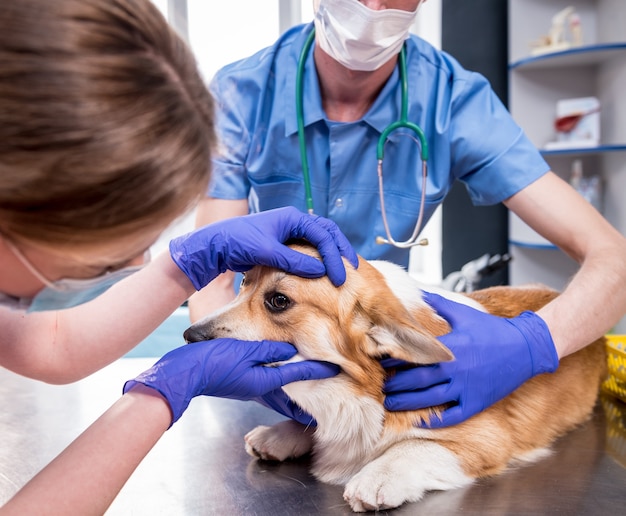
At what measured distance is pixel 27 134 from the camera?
0.69 metres

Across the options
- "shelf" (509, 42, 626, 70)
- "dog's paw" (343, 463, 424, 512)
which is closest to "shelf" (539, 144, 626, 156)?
"shelf" (509, 42, 626, 70)

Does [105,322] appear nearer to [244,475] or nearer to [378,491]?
[244,475]

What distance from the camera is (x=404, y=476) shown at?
1.18 metres

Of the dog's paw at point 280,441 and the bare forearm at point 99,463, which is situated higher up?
the bare forearm at point 99,463

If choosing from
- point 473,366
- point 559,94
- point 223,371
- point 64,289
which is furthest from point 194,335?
point 559,94

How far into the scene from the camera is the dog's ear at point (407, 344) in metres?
1.20

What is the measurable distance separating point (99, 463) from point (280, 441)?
0.47 meters

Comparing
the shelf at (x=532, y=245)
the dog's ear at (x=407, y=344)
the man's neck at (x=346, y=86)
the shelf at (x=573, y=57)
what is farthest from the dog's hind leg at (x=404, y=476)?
the shelf at (x=573, y=57)

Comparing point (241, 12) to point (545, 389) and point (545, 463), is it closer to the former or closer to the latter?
point (545, 389)

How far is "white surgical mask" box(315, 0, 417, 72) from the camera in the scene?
167cm

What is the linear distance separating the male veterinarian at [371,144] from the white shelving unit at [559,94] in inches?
82.5

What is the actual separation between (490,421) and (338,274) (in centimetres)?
47

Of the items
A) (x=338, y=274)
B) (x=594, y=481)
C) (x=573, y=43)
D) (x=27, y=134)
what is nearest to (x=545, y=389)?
(x=594, y=481)

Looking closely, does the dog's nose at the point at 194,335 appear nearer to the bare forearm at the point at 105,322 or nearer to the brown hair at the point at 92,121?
the bare forearm at the point at 105,322
